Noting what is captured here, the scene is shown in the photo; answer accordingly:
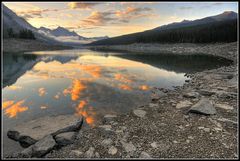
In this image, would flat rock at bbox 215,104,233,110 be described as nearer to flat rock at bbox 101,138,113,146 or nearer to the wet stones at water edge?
flat rock at bbox 101,138,113,146

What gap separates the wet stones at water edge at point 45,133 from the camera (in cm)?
760

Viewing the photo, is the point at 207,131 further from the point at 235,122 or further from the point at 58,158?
the point at 58,158

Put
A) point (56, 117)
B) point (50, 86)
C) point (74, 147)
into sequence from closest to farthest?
point (74, 147) < point (56, 117) < point (50, 86)

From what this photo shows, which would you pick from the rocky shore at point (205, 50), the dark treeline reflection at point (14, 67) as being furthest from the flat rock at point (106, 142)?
the rocky shore at point (205, 50)

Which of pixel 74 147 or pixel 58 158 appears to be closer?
pixel 58 158

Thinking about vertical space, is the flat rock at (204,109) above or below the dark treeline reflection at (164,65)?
above

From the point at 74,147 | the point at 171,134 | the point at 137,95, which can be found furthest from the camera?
the point at 137,95

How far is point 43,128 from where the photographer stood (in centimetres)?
935

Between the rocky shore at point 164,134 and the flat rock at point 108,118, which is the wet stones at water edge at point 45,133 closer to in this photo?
the rocky shore at point 164,134

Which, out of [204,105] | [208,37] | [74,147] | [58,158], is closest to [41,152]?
[58,158]

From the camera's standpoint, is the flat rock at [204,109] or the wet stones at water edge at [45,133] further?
the flat rock at [204,109]

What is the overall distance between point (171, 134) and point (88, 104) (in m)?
6.81

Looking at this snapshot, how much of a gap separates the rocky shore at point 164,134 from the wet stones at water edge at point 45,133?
0.25 meters

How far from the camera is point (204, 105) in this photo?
38.1 ft
